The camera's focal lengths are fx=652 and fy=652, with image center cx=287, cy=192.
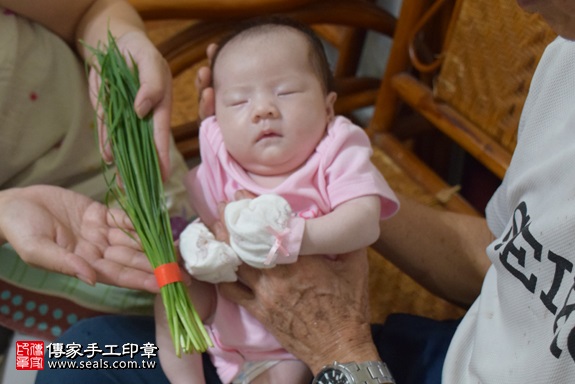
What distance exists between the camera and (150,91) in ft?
3.58

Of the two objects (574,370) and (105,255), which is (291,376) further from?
(574,370)

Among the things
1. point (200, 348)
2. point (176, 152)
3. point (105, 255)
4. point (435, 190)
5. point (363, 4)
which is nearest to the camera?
point (200, 348)

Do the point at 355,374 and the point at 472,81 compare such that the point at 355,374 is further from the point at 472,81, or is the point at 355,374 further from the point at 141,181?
the point at 472,81

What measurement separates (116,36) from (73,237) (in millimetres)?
417

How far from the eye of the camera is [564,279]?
0.76 meters

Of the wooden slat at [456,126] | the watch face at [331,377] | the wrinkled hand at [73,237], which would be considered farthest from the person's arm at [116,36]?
the wooden slat at [456,126]

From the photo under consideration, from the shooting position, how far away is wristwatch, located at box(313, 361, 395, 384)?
0.95m

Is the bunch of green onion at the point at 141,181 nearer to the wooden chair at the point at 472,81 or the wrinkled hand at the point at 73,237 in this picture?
the wrinkled hand at the point at 73,237

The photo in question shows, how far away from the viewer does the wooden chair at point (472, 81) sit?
131 centimetres

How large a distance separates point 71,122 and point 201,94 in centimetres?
29

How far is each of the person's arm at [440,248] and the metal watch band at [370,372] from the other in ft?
1.03

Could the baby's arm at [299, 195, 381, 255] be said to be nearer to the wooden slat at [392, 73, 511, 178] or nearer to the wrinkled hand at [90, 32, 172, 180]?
the wrinkled hand at [90, 32, 172, 180]

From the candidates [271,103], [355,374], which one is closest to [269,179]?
[271,103]

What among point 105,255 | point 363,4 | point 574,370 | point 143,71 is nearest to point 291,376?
point 105,255
